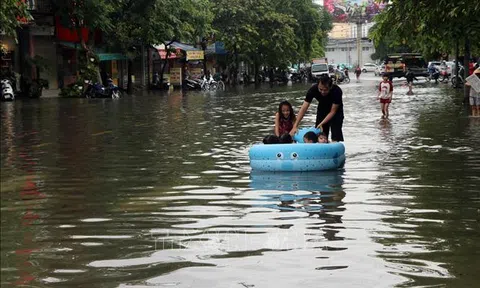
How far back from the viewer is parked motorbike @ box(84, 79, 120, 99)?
4472cm

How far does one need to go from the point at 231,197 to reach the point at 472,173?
3972mm

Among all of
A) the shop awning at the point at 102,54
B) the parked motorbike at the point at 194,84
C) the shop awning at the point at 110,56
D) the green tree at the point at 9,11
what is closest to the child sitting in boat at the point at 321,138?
the green tree at the point at 9,11

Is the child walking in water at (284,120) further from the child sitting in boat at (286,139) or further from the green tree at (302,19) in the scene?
the green tree at (302,19)

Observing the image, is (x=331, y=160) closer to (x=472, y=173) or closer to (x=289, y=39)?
(x=472, y=173)

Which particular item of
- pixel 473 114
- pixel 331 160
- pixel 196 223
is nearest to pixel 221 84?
pixel 473 114

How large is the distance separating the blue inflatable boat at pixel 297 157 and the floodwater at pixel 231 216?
20 cm

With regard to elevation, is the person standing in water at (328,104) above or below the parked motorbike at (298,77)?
above

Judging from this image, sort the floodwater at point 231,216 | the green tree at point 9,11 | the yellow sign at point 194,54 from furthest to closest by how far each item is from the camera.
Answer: the yellow sign at point 194,54 < the green tree at point 9,11 < the floodwater at point 231,216

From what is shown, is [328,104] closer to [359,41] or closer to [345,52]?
[359,41]

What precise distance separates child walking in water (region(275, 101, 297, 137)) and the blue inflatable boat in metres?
1.22

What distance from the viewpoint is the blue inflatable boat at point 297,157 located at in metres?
12.4

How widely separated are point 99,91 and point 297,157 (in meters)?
33.4

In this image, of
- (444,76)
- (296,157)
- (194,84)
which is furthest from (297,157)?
(444,76)

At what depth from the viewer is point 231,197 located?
10320 mm
